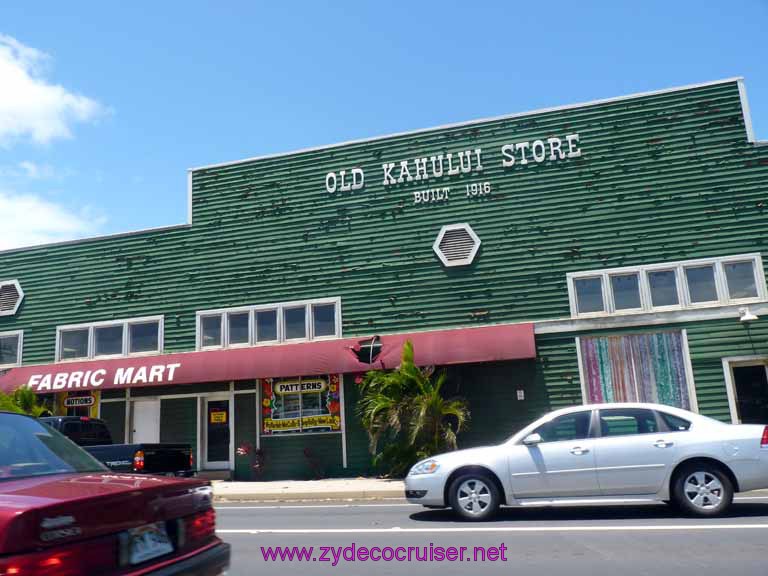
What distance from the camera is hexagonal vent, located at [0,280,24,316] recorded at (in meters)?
19.5

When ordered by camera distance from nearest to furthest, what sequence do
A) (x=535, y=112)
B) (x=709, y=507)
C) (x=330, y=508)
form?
(x=709, y=507)
(x=330, y=508)
(x=535, y=112)

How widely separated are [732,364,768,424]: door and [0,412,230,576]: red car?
13.4 m

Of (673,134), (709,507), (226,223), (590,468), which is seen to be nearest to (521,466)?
(590,468)

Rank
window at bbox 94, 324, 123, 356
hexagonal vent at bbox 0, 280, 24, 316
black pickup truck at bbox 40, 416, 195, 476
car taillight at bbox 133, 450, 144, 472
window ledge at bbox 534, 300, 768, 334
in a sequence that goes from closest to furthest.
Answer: car taillight at bbox 133, 450, 144, 472 < black pickup truck at bbox 40, 416, 195, 476 < window ledge at bbox 534, 300, 768, 334 < window at bbox 94, 324, 123, 356 < hexagonal vent at bbox 0, 280, 24, 316

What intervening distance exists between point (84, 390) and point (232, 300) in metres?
4.76

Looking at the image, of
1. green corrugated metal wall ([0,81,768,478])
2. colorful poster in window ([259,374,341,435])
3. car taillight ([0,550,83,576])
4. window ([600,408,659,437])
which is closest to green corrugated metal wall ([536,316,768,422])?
green corrugated metal wall ([0,81,768,478])

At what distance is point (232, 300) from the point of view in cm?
1772

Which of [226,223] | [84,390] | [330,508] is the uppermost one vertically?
[226,223]

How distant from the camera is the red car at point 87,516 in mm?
3092

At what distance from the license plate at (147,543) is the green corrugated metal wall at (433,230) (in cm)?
1252

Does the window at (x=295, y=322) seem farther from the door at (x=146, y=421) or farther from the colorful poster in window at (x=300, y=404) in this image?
the door at (x=146, y=421)

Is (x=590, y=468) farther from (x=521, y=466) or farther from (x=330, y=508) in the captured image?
(x=330, y=508)

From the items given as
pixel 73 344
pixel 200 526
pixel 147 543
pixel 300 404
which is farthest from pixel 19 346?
pixel 147 543

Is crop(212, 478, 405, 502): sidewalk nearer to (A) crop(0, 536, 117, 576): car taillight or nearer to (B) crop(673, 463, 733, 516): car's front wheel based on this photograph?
(B) crop(673, 463, 733, 516): car's front wheel
